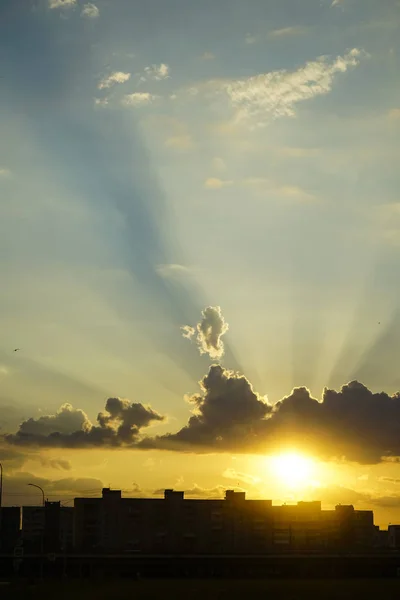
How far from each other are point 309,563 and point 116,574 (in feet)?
154

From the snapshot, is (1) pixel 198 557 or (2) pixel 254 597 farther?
(1) pixel 198 557

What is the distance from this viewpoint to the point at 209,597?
93.0 meters

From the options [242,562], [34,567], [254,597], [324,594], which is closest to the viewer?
[254,597]

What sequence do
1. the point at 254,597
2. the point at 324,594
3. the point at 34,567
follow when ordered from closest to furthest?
the point at 254,597 < the point at 324,594 < the point at 34,567

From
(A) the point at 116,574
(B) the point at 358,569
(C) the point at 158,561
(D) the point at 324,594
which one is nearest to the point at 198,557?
A: (C) the point at 158,561

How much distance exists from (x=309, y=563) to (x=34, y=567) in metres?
65.8

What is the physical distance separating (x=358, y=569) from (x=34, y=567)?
77709 millimetres

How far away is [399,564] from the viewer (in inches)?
7539

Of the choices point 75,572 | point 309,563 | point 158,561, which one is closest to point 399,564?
point 309,563

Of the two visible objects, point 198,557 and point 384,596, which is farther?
point 198,557

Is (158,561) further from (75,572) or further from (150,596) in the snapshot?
(150,596)

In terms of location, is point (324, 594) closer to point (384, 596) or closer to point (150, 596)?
point (384, 596)

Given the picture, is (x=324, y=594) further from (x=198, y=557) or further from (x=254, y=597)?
(x=198, y=557)

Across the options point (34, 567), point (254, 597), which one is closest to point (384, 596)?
point (254, 597)
